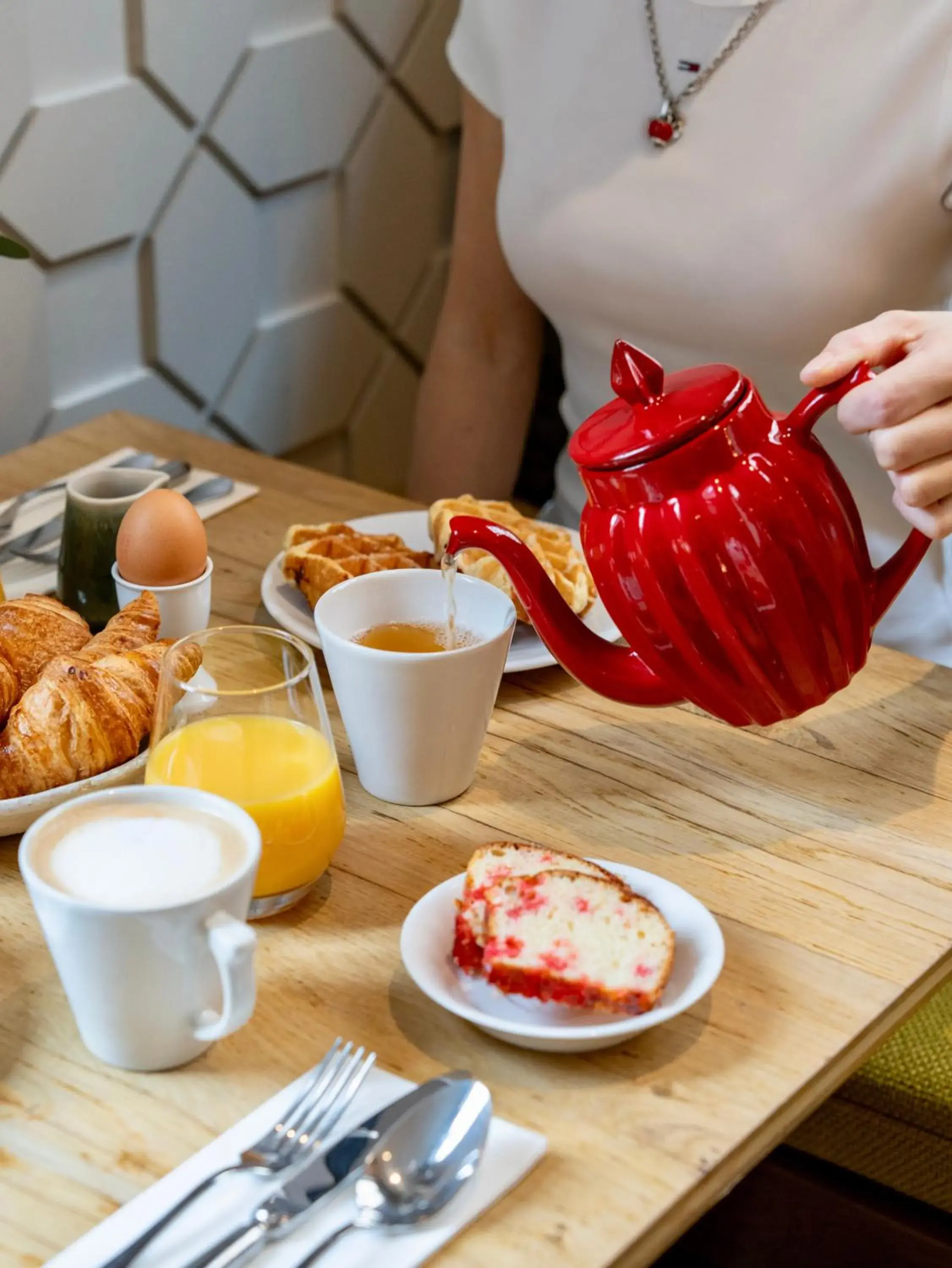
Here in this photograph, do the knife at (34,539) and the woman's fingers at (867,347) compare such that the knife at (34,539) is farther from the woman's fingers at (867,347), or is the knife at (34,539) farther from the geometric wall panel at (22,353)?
the woman's fingers at (867,347)

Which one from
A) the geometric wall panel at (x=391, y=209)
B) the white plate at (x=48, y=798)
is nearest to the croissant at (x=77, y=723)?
the white plate at (x=48, y=798)

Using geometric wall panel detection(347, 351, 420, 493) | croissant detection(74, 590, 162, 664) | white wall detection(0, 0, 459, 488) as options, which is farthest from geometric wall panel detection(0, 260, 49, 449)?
croissant detection(74, 590, 162, 664)

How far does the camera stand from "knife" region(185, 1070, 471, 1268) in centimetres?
57

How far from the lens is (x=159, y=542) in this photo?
39.9 inches

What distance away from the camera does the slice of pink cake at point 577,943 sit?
27.5 inches

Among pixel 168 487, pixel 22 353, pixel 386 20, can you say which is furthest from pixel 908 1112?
pixel 386 20

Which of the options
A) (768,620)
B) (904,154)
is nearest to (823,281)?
(904,154)

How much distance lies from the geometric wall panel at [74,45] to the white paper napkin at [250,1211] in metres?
1.26

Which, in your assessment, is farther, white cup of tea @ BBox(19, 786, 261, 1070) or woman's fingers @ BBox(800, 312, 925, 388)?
woman's fingers @ BBox(800, 312, 925, 388)

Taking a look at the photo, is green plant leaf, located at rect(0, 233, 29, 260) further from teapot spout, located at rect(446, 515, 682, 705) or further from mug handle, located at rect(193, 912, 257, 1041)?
mug handle, located at rect(193, 912, 257, 1041)

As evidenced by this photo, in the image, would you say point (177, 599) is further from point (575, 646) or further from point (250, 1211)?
point (250, 1211)

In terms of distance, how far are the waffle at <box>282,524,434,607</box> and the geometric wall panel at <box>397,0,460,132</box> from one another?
3.70ft

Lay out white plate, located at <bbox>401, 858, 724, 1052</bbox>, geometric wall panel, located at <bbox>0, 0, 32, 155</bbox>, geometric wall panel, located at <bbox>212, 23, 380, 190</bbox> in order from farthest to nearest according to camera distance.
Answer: geometric wall panel, located at <bbox>212, 23, 380, 190</bbox> < geometric wall panel, located at <bbox>0, 0, 32, 155</bbox> < white plate, located at <bbox>401, 858, 724, 1052</bbox>

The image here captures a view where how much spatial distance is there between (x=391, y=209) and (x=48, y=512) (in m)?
1.04
